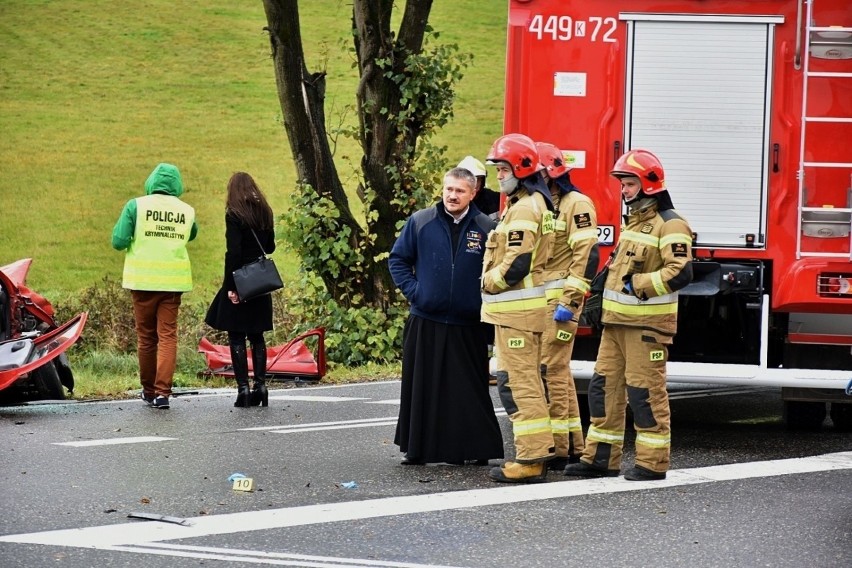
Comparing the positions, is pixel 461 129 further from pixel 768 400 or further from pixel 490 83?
pixel 768 400

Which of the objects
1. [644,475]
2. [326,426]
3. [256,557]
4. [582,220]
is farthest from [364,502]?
[326,426]

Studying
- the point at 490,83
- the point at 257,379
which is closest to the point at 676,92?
the point at 257,379

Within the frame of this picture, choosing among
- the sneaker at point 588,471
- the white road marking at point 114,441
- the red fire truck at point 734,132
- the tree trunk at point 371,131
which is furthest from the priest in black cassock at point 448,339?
the tree trunk at point 371,131

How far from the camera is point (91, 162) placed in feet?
112

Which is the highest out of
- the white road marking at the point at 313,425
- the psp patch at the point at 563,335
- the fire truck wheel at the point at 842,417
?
the psp patch at the point at 563,335

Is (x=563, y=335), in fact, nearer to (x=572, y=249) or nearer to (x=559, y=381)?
(x=559, y=381)

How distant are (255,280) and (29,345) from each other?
169cm

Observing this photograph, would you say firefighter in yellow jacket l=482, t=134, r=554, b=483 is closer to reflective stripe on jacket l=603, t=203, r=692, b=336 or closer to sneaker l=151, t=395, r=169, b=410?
reflective stripe on jacket l=603, t=203, r=692, b=336

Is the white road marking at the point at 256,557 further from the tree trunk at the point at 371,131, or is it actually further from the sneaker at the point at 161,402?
the tree trunk at the point at 371,131

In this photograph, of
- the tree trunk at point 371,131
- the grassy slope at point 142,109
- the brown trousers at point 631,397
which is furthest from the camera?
the grassy slope at point 142,109

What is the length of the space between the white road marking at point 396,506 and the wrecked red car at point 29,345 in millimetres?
3695

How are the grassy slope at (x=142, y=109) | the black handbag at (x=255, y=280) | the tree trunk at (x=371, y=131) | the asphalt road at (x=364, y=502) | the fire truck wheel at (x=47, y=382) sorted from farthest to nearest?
the grassy slope at (x=142, y=109), the tree trunk at (x=371, y=131), the black handbag at (x=255, y=280), the fire truck wheel at (x=47, y=382), the asphalt road at (x=364, y=502)

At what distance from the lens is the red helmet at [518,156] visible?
7414 millimetres

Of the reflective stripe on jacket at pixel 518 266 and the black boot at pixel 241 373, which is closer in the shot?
the reflective stripe on jacket at pixel 518 266
